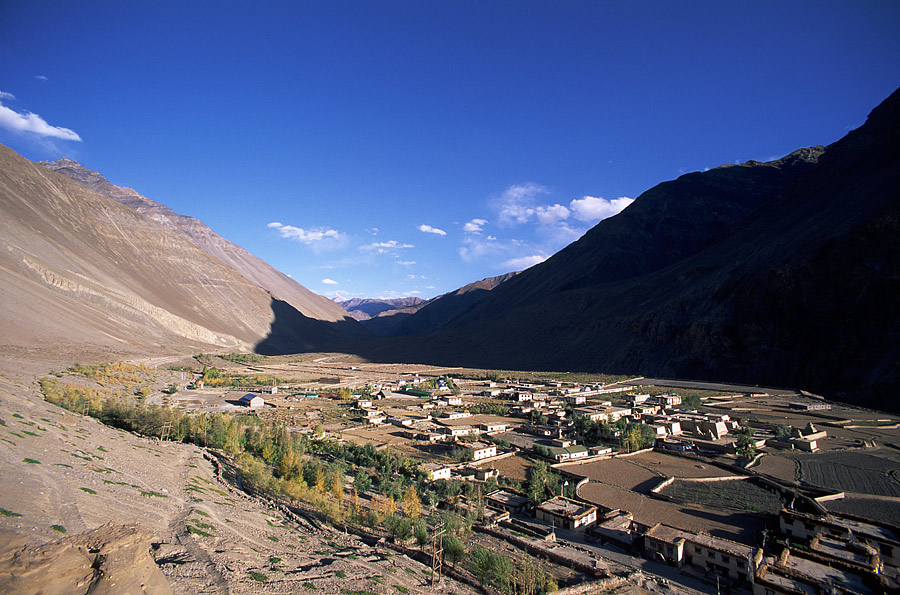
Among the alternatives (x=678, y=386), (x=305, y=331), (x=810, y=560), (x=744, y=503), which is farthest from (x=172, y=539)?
(x=305, y=331)

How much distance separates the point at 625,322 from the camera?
217ft

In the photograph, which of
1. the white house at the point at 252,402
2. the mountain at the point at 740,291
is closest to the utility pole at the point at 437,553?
the white house at the point at 252,402

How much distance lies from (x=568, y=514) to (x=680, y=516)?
4.32 metres

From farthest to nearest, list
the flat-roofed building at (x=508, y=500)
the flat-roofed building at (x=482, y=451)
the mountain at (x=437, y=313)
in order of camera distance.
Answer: the mountain at (x=437, y=313) → the flat-roofed building at (x=482, y=451) → the flat-roofed building at (x=508, y=500)

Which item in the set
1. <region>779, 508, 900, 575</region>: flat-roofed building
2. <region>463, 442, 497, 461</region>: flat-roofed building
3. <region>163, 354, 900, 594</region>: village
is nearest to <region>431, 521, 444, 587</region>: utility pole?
<region>163, 354, 900, 594</region>: village

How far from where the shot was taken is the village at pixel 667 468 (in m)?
12.6

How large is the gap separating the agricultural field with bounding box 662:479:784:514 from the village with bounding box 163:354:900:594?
8 cm

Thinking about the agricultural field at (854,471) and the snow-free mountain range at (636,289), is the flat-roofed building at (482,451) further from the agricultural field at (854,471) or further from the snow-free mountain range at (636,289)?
the snow-free mountain range at (636,289)

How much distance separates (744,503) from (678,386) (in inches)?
1362

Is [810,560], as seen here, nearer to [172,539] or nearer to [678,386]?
[172,539]

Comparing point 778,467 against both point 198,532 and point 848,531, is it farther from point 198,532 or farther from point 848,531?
point 198,532

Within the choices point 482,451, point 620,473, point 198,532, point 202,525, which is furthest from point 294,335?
point 198,532

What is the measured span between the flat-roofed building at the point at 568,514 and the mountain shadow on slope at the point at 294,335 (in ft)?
263

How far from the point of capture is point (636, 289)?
7600 cm
